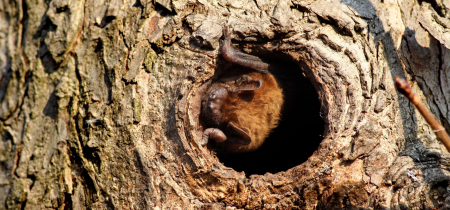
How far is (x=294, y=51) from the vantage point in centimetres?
284

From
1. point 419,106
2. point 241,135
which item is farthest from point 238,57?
point 419,106

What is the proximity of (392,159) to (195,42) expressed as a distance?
5.83 feet

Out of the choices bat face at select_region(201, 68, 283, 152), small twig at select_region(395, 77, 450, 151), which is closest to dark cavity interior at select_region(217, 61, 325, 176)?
bat face at select_region(201, 68, 283, 152)

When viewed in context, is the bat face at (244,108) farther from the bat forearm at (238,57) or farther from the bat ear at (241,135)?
the bat forearm at (238,57)

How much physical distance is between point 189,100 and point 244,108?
112 cm

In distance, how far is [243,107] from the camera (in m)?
3.63

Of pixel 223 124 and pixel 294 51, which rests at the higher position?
pixel 294 51

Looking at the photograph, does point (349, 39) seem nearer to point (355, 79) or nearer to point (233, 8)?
point (355, 79)

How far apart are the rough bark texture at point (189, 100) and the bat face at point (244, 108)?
45cm

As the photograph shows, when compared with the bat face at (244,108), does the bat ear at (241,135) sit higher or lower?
lower

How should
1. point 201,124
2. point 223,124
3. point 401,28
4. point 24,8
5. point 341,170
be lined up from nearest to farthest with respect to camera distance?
1. point 24,8
2. point 341,170
3. point 401,28
4. point 201,124
5. point 223,124

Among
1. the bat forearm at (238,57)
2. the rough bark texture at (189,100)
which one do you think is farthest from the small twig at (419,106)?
the bat forearm at (238,57)

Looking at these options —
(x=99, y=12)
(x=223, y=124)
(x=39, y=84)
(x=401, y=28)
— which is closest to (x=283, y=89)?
(x=223, y=124)

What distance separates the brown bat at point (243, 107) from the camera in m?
3.22
